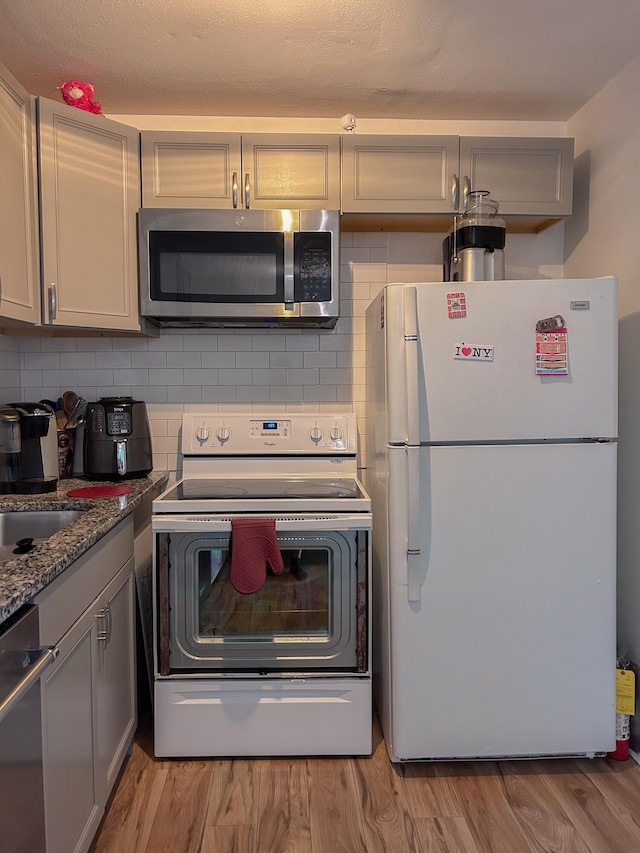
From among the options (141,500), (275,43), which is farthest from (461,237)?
(141,500)

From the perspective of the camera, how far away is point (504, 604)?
195cm

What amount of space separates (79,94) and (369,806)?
102 inches

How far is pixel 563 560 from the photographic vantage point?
1.95m

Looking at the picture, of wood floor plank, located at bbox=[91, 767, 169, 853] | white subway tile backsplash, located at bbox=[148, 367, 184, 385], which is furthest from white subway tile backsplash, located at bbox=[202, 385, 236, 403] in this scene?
wood floor plank, located at bbox=[91, 767, 169, 853]

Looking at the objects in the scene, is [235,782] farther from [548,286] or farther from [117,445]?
[548,286]

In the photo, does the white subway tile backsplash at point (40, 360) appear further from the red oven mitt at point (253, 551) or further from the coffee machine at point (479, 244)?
the coffee machine at point (479, 244)

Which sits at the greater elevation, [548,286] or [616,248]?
[616,248]

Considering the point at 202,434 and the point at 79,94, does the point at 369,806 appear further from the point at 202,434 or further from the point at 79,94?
the point at 79,94

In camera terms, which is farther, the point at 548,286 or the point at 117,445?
the point at 117,445

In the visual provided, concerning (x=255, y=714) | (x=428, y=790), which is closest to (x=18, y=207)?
(x=255, y=714)

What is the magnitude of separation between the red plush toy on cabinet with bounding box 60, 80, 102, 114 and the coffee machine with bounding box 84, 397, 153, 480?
1.09 meters

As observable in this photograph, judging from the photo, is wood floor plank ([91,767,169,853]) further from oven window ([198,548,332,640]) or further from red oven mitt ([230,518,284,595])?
red oven mitt ([230,518,284,595])

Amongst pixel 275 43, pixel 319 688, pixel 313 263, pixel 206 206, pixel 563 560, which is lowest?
pixel 319 688

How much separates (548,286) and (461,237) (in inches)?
16.1
